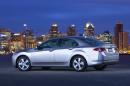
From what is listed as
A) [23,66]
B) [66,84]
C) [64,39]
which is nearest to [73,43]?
[64,39]

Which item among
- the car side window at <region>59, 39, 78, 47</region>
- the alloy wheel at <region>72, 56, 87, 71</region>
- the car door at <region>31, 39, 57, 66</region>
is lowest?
the alloy wheel at <region>72, 56, 87, 71</region>

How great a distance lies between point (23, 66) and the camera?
2327 centimetres

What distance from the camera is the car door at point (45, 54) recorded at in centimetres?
2288

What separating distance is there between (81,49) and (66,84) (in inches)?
272

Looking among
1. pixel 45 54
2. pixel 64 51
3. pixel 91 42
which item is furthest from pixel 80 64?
pixel 45 54

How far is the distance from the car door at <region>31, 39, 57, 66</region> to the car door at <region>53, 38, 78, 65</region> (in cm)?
24

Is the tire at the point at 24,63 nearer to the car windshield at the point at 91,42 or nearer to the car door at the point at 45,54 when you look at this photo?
the car door at the point at 45,54

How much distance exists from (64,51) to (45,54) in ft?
3.06

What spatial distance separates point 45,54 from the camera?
2297cm

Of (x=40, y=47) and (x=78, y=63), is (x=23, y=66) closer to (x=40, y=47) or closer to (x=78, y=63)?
(x=40, y=47)

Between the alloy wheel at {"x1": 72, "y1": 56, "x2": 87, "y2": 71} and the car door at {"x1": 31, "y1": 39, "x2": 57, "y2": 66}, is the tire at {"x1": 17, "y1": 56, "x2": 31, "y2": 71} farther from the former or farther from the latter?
the alloy wheel at {"x1": 72, "y1": 56, "x2": 87, "y2": 71}

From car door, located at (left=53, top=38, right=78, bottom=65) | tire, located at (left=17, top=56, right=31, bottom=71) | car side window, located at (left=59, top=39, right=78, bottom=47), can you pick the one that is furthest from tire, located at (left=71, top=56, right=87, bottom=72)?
tire, located at (left=17, top=56, right=31, bottom=71)

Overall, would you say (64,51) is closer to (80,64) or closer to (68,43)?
(68,43)

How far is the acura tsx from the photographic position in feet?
72.3
